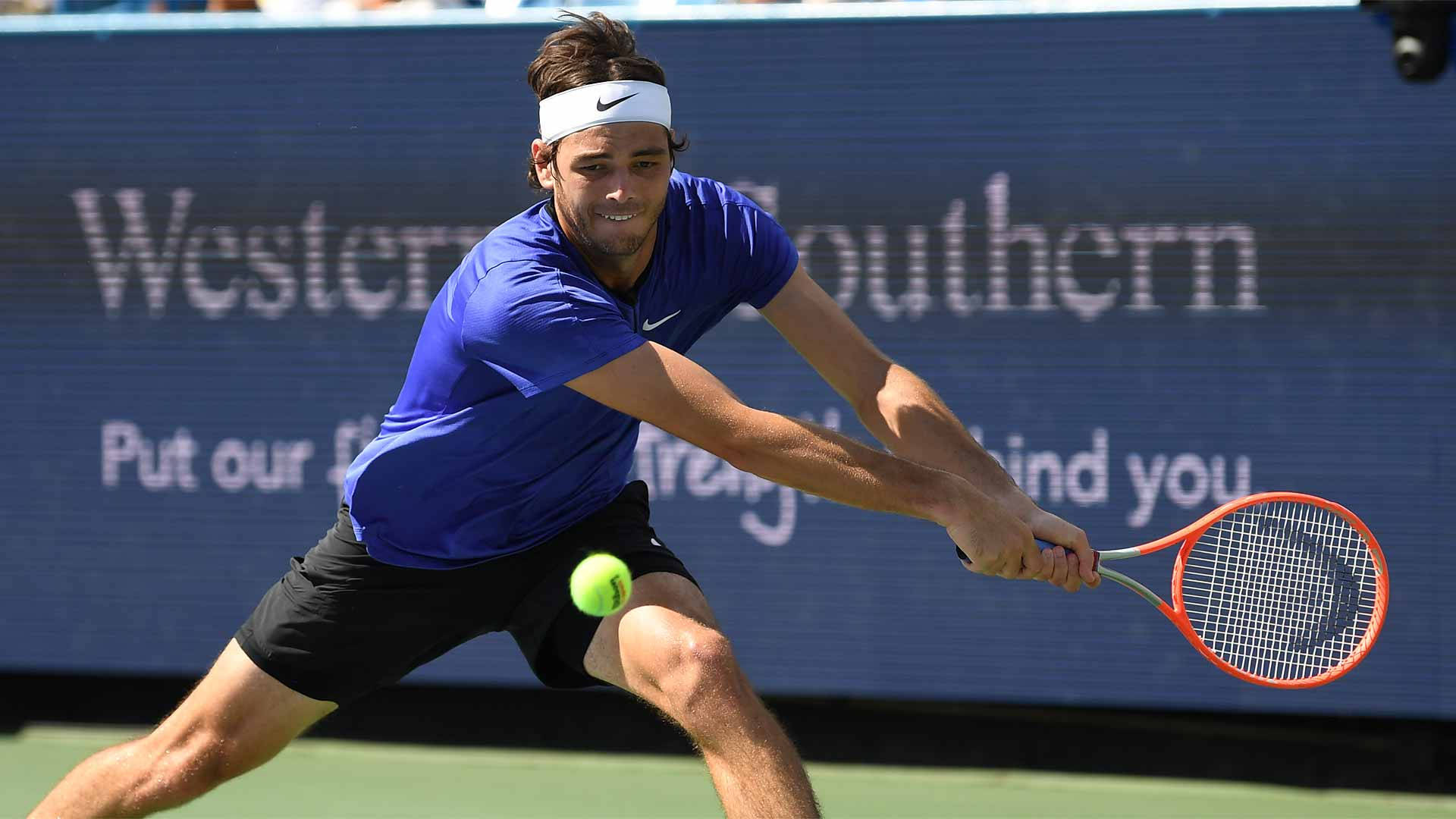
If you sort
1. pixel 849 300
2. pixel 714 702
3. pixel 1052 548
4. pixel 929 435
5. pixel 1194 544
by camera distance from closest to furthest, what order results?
1. pixel 714 702
2. pixel 1052 548
3. pixel 929 435
4. pixel 1194 544
5. pixel 849 300

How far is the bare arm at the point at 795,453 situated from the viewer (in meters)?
2.56

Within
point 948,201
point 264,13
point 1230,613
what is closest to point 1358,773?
point 1230,613

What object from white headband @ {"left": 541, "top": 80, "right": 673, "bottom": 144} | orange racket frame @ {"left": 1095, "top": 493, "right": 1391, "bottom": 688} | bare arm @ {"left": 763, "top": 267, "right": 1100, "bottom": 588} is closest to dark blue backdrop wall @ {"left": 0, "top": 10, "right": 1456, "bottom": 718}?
orange racket frame @ {"left": 1095, "top": 493, "right": 1391, "bottom": 688}

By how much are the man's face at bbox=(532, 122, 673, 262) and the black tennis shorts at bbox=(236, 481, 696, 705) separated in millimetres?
501

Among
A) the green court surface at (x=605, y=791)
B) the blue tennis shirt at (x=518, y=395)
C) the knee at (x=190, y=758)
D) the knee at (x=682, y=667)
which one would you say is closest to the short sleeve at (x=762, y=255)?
the blue tennis shirt at (x=518, y=395)

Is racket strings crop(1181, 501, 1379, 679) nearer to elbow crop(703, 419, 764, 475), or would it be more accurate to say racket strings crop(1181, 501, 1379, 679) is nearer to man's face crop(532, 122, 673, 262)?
elbow crop(703, 419, 764, 475)

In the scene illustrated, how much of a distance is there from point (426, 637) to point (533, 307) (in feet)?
2.28

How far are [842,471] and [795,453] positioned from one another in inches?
2.9

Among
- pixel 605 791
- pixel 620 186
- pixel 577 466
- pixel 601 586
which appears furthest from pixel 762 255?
pixel 605 791

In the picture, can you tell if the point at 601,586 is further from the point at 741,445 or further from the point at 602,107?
the point at 602,107

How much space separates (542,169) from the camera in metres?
2.96

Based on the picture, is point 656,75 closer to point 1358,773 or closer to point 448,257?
point 448,257

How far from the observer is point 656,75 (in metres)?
2.93

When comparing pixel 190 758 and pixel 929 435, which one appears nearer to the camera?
pixel 190 758
